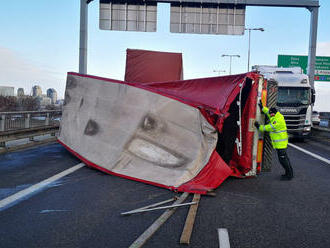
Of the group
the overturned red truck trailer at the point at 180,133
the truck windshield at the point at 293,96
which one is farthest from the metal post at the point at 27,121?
the truck windshield at the point at 293,96

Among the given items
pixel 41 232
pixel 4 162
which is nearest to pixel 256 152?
pixel 41 232

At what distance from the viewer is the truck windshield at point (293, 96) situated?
1616 centimetres

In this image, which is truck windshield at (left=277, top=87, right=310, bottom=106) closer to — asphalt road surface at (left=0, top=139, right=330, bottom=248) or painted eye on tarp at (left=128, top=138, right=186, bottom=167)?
asphalt road surface at (left=0, top=139, right=330, bottom=248)

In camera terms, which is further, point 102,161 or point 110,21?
point 110,21

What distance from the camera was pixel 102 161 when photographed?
328 inches

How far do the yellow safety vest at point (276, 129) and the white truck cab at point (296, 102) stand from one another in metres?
8.26

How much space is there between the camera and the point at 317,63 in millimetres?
30547

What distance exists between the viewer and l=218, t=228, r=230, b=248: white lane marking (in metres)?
3.91

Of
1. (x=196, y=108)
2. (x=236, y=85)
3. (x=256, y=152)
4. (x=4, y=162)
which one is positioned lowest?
(x=4, y=162)

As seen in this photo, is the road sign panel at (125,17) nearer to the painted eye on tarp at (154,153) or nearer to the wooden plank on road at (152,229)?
the painted eye on tarp at (154,153)

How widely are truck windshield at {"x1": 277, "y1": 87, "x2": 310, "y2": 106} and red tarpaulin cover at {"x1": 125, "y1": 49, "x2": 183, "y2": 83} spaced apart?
528 cm

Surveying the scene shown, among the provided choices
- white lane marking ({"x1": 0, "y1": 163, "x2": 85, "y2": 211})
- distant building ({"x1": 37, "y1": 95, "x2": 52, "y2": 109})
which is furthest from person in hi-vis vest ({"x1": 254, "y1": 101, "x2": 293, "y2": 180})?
distant building ({"x1": 37, "y1": 95, "x2": 52, "y2": 109})

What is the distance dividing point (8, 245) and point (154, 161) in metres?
4.11

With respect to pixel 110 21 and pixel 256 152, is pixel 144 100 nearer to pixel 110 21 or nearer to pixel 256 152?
pixel 256 152
